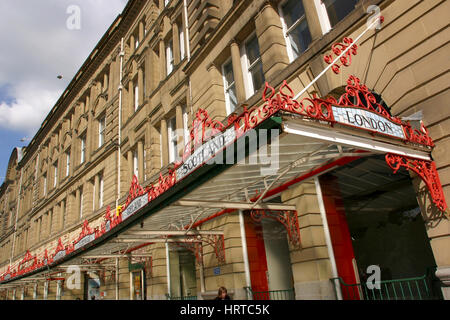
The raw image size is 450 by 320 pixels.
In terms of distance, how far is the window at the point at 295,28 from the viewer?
1065cm

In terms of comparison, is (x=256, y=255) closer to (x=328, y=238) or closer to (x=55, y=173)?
(x=328, y=238)

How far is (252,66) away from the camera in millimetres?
12531

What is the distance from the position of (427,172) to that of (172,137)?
13.2m

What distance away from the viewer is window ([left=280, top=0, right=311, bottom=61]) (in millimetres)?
10648

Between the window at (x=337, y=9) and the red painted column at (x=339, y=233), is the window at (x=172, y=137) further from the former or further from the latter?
the red painted column at (x=339, y=233)

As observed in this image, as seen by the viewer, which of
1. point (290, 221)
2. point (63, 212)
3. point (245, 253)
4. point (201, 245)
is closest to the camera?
point (290, 221)

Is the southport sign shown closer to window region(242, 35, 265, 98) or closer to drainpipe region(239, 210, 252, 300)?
window region(242, 35, 265, 98)

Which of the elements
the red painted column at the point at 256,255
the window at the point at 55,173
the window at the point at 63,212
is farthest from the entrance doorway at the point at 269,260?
the window at the point at 55,173

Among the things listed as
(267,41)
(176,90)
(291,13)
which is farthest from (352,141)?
(176,90)

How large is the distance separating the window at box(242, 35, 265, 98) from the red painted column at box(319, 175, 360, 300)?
470cm

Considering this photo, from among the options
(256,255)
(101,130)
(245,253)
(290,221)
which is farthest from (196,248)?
(101,130)

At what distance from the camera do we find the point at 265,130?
4.84m
